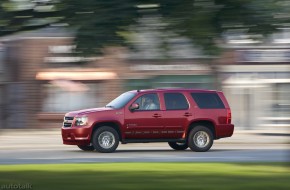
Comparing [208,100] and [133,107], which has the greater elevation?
[208,100]

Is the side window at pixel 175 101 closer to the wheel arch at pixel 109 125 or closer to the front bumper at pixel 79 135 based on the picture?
the wheel arch at pixel 109 125

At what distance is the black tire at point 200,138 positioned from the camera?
20.0 m

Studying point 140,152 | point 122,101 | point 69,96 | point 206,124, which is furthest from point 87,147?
point 69,96

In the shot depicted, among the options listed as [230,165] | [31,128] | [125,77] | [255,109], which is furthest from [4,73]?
Answer: [230,165]

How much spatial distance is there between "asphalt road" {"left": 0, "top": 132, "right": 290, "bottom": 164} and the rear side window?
1271 mm

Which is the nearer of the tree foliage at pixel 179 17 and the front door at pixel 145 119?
the tree foliage at pixel 179 17

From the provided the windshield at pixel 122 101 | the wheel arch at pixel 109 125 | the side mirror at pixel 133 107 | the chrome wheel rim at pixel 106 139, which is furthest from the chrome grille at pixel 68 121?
the side mirror at pixel 133 107

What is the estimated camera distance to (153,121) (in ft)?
64.7

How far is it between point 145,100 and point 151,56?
11.3 metres

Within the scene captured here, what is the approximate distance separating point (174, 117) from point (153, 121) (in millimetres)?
583

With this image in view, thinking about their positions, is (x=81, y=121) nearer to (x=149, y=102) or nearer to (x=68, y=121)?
(x=68, y=121)

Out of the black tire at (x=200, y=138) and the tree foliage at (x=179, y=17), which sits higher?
the tree foliage at (x=179, y=17)

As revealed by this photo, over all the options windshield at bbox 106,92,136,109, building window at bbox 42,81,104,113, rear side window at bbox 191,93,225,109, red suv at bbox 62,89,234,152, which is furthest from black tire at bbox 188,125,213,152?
building window at bbox 42,81,104,113

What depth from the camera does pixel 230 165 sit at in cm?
1420
